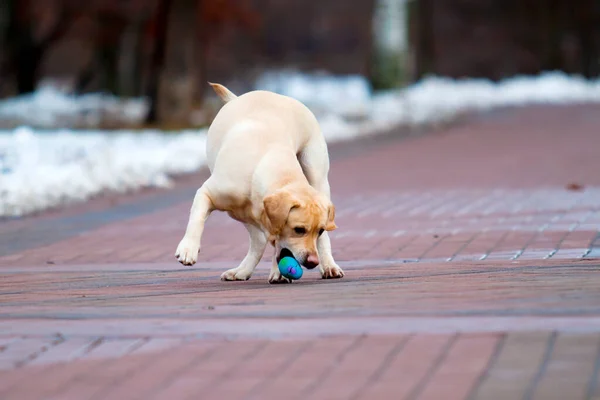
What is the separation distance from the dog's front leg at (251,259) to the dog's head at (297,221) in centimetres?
48

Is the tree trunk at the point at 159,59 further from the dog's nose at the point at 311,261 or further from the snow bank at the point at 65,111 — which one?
the dog's nose at the point at 311,261

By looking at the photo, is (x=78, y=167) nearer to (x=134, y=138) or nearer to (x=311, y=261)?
(x=134, y=138)

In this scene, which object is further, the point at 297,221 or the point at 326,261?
the point at 326,261

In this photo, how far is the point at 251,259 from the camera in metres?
7.54

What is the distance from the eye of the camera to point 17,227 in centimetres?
1121

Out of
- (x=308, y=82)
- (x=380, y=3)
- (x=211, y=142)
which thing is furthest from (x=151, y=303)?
(x=308, y=82)

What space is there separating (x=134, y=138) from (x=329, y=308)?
13657mm

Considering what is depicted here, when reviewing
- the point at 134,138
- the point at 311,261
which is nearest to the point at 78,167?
the point at 134,138

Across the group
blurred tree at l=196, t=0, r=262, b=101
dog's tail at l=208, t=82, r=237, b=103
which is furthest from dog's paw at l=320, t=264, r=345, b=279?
blurred tree at l=196, t=0, r=262, b=101

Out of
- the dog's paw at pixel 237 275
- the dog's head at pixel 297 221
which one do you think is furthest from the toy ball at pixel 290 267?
the dog's paw at pixel 237 275

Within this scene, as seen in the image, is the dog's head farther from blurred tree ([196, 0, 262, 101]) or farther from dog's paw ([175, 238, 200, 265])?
blurred tree ([196, 0, 262, 101])

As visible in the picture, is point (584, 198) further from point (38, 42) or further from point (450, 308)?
point (38, 42)

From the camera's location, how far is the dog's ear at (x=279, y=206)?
265 inches

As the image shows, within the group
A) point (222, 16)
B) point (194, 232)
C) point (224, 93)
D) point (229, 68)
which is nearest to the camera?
point (194, 232)
